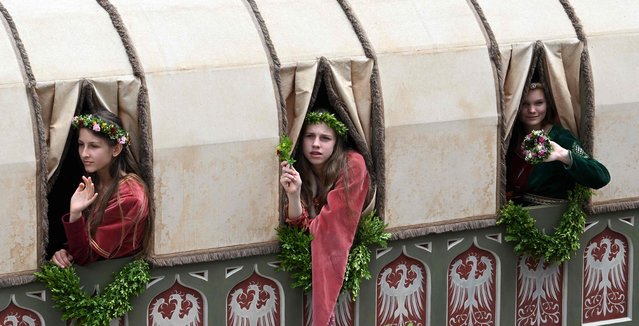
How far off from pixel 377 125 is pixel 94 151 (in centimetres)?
154

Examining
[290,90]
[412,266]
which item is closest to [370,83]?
[290,90]

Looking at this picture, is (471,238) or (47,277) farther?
(471,238)

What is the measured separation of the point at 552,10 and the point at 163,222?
2682 millimetres

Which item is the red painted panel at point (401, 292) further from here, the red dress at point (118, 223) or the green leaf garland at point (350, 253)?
the red dress at point (118, 223)

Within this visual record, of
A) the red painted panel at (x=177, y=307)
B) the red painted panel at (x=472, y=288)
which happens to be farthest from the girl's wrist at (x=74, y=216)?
the red painted panel at (x=472, y=288)

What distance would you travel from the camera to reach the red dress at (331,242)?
988 cm

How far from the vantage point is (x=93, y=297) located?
31.0ft

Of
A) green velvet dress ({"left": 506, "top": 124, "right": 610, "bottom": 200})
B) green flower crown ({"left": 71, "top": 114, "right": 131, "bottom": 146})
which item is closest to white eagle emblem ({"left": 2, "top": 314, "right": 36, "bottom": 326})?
green flower crown ({"left": 71, "top": 114, "right": 131, "bottom": 146})

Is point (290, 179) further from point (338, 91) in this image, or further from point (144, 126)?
point (144, 126)

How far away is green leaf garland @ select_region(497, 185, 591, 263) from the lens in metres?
10.5

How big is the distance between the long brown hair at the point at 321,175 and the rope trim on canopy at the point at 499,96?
37.1 inches

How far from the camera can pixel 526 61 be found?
10.5 m

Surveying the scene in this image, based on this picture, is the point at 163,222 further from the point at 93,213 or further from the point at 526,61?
the point at 526,61

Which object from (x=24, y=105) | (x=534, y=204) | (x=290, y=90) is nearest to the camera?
(x=24, y=105)
